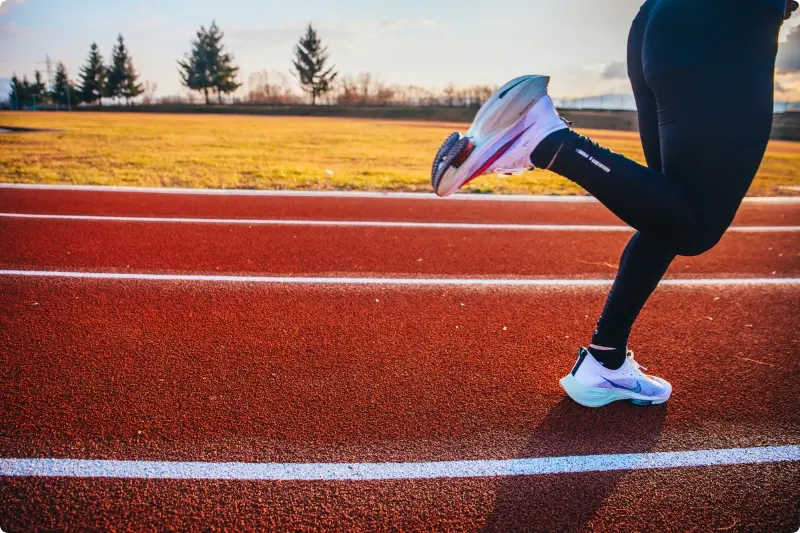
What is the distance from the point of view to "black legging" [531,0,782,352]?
1962mm

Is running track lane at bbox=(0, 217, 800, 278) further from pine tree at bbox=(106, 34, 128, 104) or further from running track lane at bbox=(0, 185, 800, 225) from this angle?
pine tree at bbox=(106, 34, 128, 104)

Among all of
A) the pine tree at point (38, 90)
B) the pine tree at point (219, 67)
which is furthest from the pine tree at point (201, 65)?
the pine tree at point (38, 90)

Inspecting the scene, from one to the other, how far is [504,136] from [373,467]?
1392 mm

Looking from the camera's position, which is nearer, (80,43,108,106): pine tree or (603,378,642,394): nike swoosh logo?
(603,378,642,394): nike swoosh logo

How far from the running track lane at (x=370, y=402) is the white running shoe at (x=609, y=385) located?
6 cm

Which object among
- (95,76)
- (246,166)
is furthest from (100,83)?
(246,166)

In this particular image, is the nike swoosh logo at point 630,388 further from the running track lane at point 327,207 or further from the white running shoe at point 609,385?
the running track lane at point 327,207

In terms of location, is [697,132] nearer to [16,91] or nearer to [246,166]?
[246,166]

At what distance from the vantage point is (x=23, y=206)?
7047 millimetres

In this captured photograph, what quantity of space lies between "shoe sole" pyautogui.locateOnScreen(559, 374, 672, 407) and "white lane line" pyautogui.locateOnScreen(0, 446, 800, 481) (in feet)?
1.20

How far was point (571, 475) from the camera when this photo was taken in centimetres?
213

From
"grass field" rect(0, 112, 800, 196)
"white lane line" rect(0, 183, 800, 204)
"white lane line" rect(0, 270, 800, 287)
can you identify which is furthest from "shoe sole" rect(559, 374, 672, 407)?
"grass field" rect(0, 112, 800, 196)

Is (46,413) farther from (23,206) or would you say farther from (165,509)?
(23,206)

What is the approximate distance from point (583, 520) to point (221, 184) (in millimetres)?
8693
